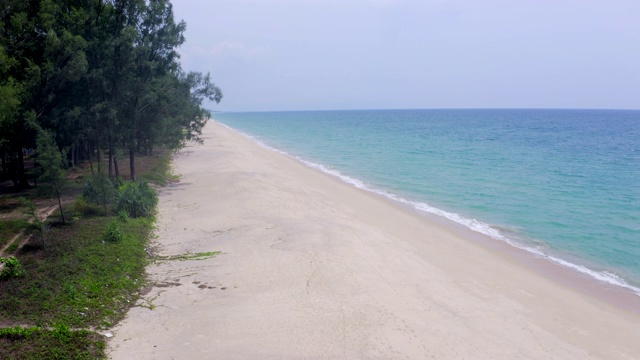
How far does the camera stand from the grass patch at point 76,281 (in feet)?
31.8

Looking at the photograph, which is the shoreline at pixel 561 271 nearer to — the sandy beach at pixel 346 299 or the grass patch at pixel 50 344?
the sandy beach at pixel 346 299

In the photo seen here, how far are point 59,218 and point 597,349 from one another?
667 inches

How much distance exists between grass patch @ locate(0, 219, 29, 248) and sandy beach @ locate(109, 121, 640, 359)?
4.35m

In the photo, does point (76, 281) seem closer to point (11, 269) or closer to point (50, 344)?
point (11, 269)

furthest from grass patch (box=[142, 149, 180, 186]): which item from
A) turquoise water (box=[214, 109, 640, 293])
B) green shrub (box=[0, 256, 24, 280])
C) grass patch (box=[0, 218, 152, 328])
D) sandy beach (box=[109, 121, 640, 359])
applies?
green shrub (box=[0, 256, 24, 280])

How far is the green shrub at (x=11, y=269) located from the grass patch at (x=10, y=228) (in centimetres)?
257

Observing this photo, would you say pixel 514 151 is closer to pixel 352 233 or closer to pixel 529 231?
pixel 529 231

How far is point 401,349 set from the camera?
9.26m

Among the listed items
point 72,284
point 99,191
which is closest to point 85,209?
point 99,191

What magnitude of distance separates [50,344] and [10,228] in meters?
9.30

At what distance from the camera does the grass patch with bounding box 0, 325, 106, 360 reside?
317 inches

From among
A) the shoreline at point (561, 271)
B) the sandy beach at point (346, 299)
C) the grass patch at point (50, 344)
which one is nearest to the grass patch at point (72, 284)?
the grass patch at point (50, 344)

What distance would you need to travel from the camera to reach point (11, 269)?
11.7 metres

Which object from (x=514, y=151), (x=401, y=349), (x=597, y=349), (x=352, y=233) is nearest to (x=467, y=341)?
(x=401, y=349)
